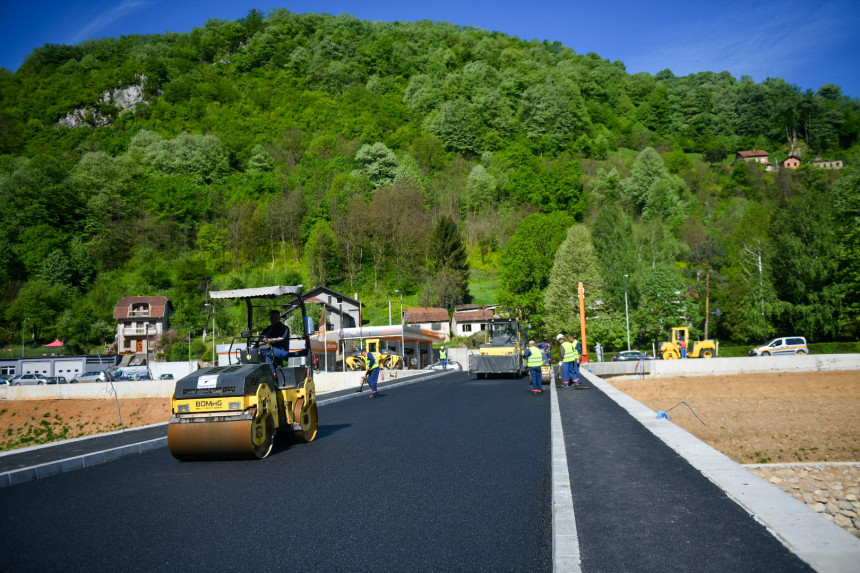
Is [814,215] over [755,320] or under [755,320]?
over

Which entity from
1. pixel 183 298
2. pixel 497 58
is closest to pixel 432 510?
pixel 183 298

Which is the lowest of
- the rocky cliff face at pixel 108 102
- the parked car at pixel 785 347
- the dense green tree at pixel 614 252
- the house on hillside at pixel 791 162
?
the parked car at pixel 785 347

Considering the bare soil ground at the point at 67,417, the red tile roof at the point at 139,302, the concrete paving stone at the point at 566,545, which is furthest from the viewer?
the red tile roof at the point at 139,302

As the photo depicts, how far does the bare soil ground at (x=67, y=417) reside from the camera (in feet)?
85.8

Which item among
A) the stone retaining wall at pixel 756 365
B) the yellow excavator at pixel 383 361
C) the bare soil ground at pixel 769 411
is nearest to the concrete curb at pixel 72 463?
the bare soil ground at pixel 769 411

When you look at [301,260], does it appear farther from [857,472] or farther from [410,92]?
[857,472]

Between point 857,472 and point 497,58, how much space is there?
455ft

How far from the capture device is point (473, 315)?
7012cm

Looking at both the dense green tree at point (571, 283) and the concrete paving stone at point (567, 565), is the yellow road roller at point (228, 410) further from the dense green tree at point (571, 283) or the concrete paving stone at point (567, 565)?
the dense green tree at point (571, 283)

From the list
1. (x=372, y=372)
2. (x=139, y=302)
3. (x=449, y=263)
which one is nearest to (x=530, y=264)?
(x=449, y=263)

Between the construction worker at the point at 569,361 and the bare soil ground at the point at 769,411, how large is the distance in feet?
10.0

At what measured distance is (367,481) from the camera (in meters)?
7.09

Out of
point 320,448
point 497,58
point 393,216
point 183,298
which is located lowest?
point 320,448

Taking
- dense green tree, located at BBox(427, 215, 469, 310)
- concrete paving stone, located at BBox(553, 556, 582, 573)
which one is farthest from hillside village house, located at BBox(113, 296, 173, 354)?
concrete paving stone, located at BBox(553, 556, 582, 573)
